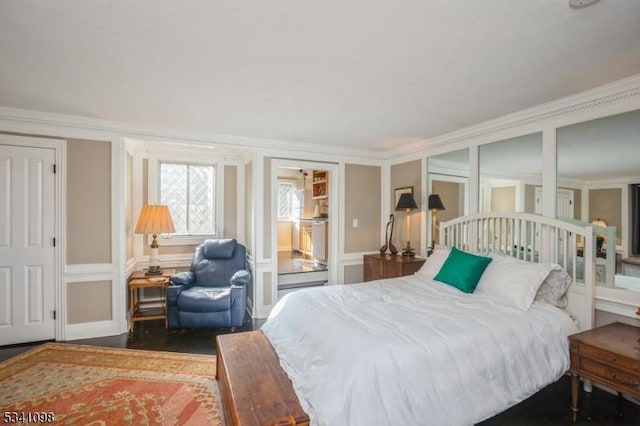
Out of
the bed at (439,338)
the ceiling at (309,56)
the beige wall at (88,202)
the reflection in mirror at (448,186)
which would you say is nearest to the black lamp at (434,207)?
the reflection in mirror at (448,186)

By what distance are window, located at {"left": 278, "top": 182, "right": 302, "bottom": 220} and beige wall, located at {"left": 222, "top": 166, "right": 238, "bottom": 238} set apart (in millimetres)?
3217

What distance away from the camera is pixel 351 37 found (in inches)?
70.8

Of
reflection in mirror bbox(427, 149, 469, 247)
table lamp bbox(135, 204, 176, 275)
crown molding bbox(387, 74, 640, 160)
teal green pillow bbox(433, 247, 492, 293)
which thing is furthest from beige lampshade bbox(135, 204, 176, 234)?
crown molding bbox(387, 74, 640, 160)

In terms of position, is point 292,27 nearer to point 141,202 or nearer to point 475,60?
point 475,60

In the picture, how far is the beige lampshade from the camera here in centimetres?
390

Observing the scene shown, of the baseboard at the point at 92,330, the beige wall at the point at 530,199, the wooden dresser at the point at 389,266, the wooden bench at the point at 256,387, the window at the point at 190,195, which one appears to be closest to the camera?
the wooden bench at the point at 256,387

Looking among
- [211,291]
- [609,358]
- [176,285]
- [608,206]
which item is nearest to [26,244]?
[176,285]

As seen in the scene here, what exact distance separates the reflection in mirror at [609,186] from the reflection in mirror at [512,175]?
0.23m

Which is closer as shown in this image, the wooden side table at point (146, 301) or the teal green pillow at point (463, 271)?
the teal green pillow at point (463, 271)

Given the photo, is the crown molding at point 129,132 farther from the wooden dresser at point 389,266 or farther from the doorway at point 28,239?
the wooden dresser at point 389,266

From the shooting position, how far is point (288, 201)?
838 cm

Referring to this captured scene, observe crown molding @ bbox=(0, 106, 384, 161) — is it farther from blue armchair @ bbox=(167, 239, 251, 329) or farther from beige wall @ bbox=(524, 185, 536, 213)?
beige wall @ bbox=(524, 185, 536, 213)

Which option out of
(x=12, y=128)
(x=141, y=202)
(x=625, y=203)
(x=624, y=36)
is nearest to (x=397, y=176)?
(x=625, y=203)

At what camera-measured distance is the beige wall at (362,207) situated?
4801 mm
